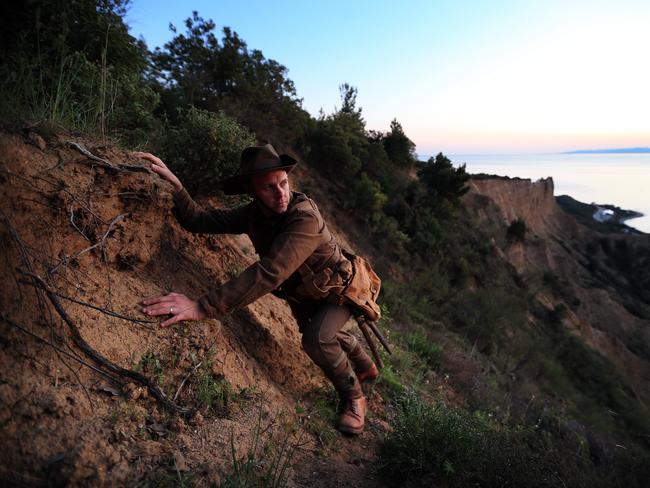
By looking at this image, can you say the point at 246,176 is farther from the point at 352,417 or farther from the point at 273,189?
the point at 352,417

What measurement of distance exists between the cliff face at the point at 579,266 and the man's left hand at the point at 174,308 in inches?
898

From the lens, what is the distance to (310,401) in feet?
10.0

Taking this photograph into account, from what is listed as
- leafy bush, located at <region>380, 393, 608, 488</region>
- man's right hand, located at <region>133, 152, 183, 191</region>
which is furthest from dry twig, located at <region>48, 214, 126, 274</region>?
leafy bush, located at <region>380, 393, 608, 488</region>

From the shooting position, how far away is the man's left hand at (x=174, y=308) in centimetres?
221

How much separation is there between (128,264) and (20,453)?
3.91 ft

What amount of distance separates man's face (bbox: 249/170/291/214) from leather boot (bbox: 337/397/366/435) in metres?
1.62

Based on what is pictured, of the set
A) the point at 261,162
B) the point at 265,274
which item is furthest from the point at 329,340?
the point at 261,162

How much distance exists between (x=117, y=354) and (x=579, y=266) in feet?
129

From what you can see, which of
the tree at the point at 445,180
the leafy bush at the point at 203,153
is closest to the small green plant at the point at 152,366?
the leafy bush at the point at 203,153

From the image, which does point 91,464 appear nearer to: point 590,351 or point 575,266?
point 590,351

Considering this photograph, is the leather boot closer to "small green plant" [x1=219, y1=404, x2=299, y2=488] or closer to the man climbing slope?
the man climbing slope

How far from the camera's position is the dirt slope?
1.65 m

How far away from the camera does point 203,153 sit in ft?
12.5

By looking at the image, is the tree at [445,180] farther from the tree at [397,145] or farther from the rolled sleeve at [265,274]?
the rolled sleeve at [265,274]
